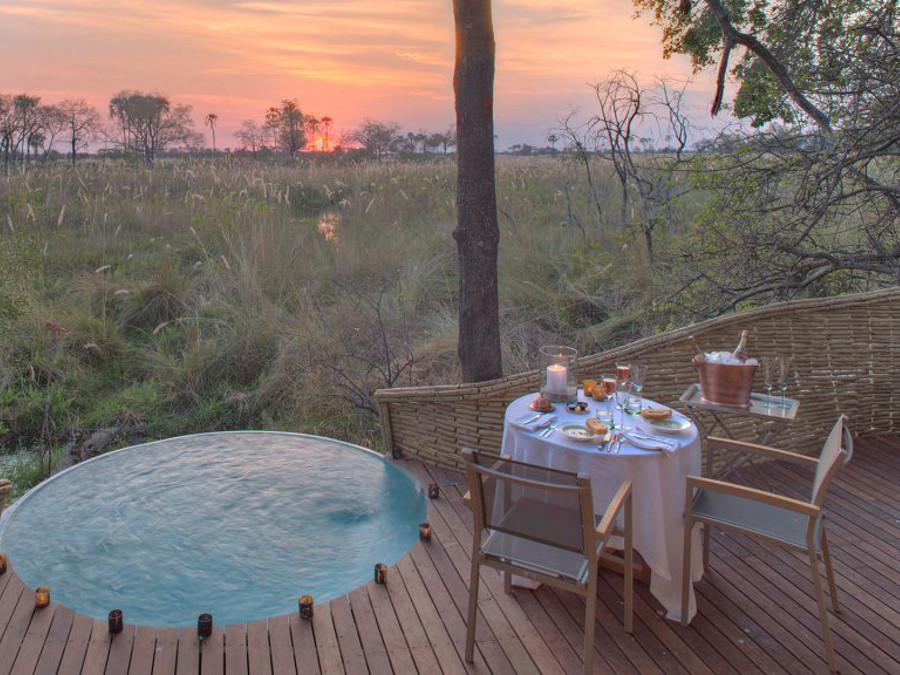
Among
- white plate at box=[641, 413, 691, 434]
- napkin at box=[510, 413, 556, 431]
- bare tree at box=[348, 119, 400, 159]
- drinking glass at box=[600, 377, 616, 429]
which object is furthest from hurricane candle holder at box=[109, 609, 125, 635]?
bare tree at box=[348, 119, 400, 159]

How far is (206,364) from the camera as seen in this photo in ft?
19.0

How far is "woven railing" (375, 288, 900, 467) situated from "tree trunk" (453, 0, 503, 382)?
1.53 feet

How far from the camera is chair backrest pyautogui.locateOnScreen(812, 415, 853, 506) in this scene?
2.26 metres

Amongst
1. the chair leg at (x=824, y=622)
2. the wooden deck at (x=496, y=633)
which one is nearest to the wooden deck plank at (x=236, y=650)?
the wooden deck at (x=496, y=633)

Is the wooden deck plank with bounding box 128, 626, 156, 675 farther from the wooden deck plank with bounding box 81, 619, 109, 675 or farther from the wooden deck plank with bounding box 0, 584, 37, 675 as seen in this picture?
the wooden deck plank with bounding box 0, 584, 37, 675

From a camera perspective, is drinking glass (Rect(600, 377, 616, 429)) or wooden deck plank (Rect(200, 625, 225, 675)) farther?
drinking glass (Rect(600, 377, 616, 429))

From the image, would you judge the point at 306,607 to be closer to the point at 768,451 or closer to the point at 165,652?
the point at 165,652

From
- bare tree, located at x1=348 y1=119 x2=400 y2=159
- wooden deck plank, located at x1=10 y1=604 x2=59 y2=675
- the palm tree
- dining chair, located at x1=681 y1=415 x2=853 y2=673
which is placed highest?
the palm tree

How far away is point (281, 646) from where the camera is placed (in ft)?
7.95

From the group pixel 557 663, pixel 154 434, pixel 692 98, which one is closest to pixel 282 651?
pixel 557 663

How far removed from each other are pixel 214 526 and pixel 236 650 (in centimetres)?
113

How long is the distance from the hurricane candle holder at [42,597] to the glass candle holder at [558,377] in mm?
2238

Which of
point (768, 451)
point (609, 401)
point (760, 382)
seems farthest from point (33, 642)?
point (760, 382)

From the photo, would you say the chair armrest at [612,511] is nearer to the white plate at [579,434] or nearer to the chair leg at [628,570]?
the chair leg at [628,570]
